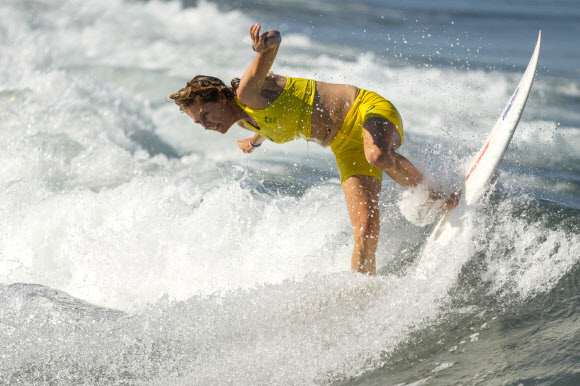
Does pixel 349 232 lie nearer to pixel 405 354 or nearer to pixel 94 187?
pixel 405 354

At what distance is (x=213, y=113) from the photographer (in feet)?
11.7

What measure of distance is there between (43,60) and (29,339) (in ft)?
24.8

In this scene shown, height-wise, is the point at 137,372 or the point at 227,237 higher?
the point at 227,237

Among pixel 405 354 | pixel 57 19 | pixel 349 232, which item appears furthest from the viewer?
pixel 57 19

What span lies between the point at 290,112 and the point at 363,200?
0.70m

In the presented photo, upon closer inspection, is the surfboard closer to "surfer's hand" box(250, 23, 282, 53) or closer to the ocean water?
the ocean water

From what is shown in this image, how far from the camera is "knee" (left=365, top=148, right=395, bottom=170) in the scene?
3438mm

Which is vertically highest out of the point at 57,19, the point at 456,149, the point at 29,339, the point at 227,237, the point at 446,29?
the point at 446,29

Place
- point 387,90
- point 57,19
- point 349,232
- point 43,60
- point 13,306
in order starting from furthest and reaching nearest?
point 57,19 → point 43,60 → point 387,90 → point 349,232 → point 13,306

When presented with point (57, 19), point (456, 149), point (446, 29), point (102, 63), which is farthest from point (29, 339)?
point (57, 19)

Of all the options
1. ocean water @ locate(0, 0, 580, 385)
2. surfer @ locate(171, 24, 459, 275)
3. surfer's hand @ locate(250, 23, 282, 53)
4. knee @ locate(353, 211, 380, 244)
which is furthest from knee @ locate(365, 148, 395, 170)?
surfer's hand @ locate(250, 23, 282, 53)

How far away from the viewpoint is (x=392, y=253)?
14.1ft

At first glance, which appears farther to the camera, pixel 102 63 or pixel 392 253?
pixel 102 63

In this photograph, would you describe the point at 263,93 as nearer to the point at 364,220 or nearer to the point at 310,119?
the point at 310,119
